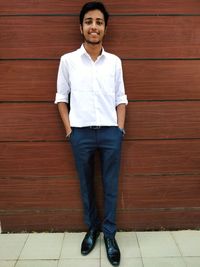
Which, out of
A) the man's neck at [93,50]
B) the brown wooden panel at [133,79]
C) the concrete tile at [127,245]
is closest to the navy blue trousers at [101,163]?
the concrete tile at [127,245]

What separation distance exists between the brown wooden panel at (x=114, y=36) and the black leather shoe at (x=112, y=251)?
142 cm

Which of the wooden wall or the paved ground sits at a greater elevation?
the wooden wall

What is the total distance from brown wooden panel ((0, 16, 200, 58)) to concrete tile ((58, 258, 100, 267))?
1526 millimetres

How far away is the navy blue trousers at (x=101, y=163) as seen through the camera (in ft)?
6.81

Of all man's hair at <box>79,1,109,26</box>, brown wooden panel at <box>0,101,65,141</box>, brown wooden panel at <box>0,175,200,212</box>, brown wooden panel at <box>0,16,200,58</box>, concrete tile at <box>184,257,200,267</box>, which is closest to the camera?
man's hair at <box>79,1,109,26</box>

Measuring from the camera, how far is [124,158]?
93.1 inches

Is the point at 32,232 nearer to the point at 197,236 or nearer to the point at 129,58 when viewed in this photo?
the point at 197,236

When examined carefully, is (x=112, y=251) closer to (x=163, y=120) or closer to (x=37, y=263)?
(x=37, y=263)

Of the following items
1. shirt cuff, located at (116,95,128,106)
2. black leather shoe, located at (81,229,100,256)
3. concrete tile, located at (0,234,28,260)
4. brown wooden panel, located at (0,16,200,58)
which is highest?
brown wooden panel, located at (0,16,200,58)

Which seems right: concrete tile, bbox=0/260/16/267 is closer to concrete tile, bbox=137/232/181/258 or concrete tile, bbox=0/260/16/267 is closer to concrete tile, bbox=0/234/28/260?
concrete tile, bbox=0/234/28/260

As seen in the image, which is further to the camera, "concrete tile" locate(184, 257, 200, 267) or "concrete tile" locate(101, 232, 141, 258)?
"concrete tile" locate(101, 232, 141, 258)

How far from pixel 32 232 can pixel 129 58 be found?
5.45ft

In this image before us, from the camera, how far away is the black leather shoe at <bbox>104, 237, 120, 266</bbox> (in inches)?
81.5

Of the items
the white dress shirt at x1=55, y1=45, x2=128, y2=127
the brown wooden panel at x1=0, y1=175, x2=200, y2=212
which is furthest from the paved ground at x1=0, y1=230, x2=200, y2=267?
the white dress shirt at x1=55, y1=45, x2=128, y2=127
